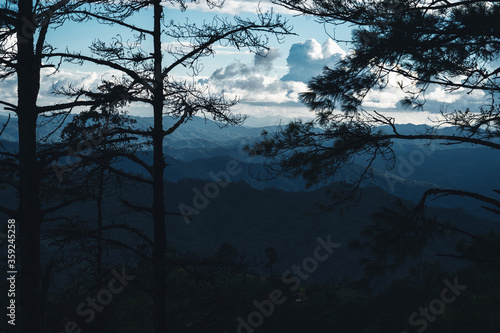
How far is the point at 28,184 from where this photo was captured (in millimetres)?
5352

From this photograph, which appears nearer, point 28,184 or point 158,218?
point 28,184

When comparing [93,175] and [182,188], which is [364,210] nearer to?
[182,188]

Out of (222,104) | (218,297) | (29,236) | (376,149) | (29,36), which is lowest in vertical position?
(218,297)

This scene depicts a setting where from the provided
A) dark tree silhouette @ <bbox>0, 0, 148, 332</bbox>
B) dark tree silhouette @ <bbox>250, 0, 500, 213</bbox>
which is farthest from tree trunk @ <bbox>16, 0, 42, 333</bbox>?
dark tree silhouette @ <bbox>250, 0, 500, 213</bbox>

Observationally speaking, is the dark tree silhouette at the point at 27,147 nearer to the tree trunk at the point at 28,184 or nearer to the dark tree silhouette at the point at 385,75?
the tree trunk at the point at 28,184

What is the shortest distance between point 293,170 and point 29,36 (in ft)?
15.2

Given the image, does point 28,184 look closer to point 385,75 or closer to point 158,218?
point 158,218

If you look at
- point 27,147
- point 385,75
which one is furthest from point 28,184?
point 385,75

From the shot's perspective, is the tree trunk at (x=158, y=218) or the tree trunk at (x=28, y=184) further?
the tree trunk at (x=158, y=218)

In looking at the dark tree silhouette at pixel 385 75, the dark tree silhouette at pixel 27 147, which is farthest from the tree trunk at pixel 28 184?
the dark tree silhouette at pixel 385 75

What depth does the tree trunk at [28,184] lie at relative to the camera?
529cm

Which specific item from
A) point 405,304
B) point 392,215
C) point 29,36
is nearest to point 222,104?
point 29,36

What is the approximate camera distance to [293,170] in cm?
767

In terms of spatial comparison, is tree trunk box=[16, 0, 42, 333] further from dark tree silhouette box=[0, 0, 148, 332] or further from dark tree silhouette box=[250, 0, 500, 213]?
dark tree silhouette box=[250, 0, 500, 213]
